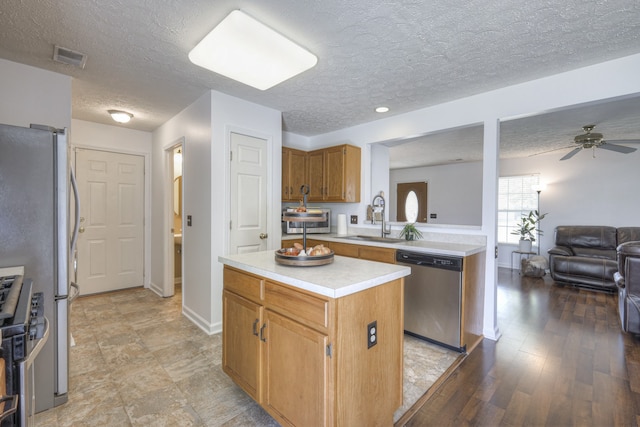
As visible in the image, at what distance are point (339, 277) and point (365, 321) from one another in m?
0.24

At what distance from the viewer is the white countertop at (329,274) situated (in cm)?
131

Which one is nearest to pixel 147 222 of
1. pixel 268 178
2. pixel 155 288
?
pixel 155 288

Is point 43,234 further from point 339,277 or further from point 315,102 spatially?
point 315,102

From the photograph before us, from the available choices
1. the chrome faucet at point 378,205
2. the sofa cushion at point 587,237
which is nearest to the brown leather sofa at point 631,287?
the chrome faucet at point 378,205

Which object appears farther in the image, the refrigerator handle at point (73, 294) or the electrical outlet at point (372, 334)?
the refrigerator handle at point (73, 294)

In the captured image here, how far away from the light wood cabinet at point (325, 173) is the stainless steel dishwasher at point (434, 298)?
1.36 meters

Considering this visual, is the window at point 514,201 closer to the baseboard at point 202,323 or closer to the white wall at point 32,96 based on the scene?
the baseboard at point 202,323

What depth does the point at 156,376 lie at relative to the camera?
216cm

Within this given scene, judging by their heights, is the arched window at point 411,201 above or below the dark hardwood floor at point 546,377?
above

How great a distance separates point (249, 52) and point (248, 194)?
1.65 meters

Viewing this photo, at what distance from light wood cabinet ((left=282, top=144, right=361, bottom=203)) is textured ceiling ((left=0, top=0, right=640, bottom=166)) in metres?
1.02

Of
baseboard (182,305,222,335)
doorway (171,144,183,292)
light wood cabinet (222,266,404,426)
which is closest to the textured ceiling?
light wood cabinet (222,266,404,426)

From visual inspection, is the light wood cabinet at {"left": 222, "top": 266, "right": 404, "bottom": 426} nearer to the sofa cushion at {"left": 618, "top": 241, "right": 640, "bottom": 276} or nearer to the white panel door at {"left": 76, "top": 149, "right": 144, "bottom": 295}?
the sofa cushion at {"left": 618, "top": 241, "right": 640, "bottom": 276}

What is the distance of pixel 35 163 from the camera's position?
1.63 metres
